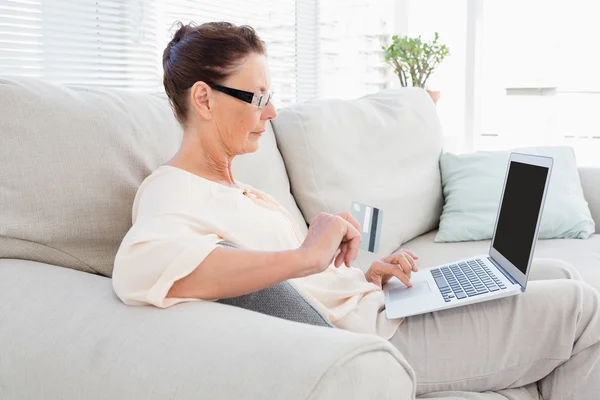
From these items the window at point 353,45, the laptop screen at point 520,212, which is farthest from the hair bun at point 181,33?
the window at point 353,45

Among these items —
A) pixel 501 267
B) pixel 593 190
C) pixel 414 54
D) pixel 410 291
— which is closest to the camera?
pixel 410 291

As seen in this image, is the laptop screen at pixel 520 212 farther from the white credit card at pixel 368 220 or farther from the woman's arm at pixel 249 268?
the woman's arm at pixel 249 268

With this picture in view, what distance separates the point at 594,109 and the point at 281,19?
2157 millimetres

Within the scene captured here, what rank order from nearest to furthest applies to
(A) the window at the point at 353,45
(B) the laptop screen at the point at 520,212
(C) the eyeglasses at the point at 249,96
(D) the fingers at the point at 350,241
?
(D) the fingers at the point at 350,241
(C) the eyeglasses at the point at 249,96
(B) the laptop screen at the point at 520,212
(A) the window at the point at 353,45

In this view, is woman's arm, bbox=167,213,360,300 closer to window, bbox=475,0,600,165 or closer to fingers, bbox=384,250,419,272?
fingers, bbox=384,250,419,272

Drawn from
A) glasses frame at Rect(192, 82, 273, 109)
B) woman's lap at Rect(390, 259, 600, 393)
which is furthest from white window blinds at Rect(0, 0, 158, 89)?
woman's lap at Rect(390, 259, 600, 393)

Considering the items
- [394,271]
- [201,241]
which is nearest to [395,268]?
[394,271]

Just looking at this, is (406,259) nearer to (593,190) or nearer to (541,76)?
(593,190)

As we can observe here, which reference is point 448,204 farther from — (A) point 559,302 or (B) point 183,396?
(B) point 183,396

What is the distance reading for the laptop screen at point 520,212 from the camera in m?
1.53

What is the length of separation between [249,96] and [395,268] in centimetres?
51

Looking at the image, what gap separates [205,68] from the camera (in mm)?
1401

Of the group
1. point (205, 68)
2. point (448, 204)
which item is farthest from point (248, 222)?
point (448, 204)

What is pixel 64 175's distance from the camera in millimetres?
1330
